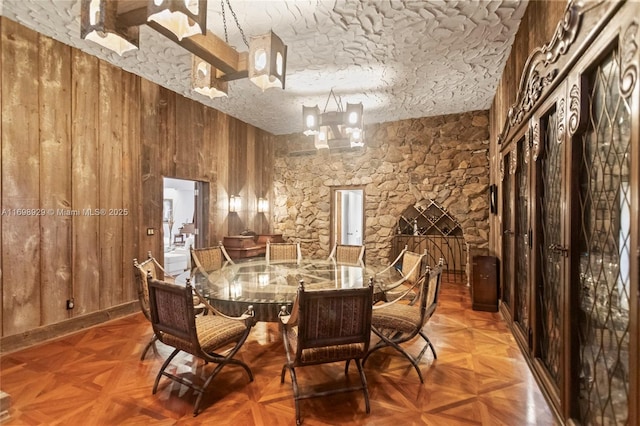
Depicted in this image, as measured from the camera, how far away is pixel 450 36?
3.26 meters

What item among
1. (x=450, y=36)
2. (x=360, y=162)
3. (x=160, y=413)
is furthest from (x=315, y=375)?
(x=360, y=162)

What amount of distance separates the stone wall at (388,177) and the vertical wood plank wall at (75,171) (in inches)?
99.9

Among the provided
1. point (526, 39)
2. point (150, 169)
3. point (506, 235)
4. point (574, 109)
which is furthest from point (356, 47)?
point (150, 169)

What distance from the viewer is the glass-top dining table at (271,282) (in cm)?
233

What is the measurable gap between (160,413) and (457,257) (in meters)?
5.93

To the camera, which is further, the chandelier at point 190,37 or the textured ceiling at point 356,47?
the textured ceiling at point 356,47

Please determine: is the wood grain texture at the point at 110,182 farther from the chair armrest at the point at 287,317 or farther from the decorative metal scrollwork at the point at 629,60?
the decorative metal scrollwork at the point at 629,60

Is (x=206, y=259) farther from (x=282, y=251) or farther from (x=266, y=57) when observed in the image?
(x=266, y=57)

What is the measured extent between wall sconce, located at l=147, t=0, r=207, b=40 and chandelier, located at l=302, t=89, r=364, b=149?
191cm

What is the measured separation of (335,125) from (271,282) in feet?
5.98

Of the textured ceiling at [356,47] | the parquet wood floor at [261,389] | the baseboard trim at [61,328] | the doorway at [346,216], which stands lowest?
the parquet wood floor at [261,389]

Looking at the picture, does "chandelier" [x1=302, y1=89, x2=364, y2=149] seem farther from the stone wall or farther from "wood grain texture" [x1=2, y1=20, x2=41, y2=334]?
"wood grain texture" [x1=2, y1=20, x2=41, y2=334]

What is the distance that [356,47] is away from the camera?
3449 millimetres

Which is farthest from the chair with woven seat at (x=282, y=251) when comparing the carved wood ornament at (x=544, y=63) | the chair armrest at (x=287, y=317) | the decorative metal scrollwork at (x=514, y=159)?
the carved wood ornament at (x=544, y=63)
